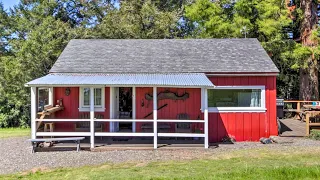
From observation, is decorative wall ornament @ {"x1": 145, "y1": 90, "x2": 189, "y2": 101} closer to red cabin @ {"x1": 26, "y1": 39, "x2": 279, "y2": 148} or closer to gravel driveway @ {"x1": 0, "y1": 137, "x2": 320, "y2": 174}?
red cabin @ {"x1": 26, "y1": 39, "x2": 279, "y2": 148}

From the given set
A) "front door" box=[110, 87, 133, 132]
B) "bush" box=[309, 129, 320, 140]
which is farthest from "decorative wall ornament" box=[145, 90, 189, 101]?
"bush" box=[309, 129, 320, 140]

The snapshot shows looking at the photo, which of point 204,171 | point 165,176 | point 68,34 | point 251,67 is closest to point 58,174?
point 165,176

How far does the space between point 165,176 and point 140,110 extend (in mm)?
6401

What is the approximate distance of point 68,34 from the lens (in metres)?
21.3

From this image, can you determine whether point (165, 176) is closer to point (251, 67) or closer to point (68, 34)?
point (251, 67)

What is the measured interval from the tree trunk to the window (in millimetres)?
15833

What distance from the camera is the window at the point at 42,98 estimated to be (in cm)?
1241

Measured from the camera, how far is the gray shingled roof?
1301cm

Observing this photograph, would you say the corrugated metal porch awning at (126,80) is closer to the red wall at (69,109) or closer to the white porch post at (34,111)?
the white porch post at (34,111)

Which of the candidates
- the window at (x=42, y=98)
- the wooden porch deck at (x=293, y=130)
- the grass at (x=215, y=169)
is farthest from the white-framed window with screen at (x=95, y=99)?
the wooden porch deck at (x=293, y=130)

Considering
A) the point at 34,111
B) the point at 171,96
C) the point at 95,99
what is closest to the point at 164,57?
the point at 171,96

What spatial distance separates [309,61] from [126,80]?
14231 millimetres

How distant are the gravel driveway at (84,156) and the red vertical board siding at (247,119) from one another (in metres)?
1.14

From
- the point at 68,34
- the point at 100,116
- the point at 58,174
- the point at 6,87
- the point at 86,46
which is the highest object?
the point at 68,34
